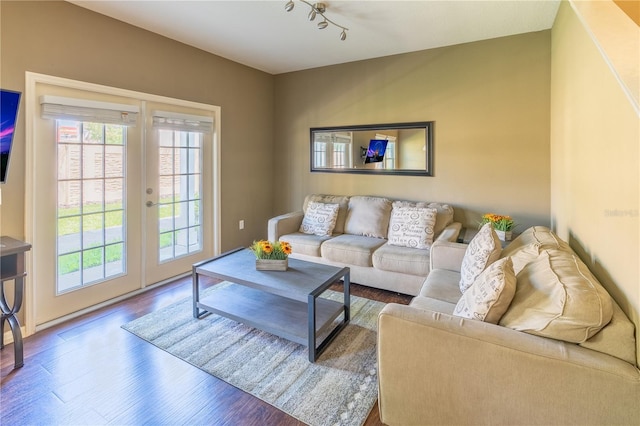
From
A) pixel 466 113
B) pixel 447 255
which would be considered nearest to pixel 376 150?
pixel 466 113

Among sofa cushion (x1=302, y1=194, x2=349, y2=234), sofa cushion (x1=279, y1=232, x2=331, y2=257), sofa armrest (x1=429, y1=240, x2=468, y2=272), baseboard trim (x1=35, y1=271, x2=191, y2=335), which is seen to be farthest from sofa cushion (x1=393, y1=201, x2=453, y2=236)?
baseboard trim (x1=35, y1=271, x2=191, y2=335)

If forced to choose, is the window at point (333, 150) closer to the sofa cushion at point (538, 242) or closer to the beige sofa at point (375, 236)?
the beige sofa at point (375, 236)

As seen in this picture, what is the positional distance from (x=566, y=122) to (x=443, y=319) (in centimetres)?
201

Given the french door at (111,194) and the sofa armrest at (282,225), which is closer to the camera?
the french door at (111,194)

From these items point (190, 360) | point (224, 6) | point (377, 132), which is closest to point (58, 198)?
point (190, 360)

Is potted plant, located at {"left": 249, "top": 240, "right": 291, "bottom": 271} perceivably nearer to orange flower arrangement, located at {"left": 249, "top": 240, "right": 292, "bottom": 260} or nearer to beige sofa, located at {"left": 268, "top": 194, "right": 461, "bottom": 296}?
orange flower arrangement, located at {"left": 249, "top": 240, "right": 292, "bottom": 260}

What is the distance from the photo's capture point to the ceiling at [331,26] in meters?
2.70

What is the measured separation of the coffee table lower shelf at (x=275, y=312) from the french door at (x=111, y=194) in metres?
1.07

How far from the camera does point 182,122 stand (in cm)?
354

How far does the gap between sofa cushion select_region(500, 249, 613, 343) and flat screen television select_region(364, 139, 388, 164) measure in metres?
2.65

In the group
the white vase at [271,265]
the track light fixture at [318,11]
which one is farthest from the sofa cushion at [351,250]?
the track light fixture at [318,11]

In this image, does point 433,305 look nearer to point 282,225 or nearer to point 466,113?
point 282,225

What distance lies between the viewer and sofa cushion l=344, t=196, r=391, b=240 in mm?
3761

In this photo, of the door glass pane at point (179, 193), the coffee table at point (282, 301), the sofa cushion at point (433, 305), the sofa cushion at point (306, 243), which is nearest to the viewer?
the sofa cushion at point (433, 305)
